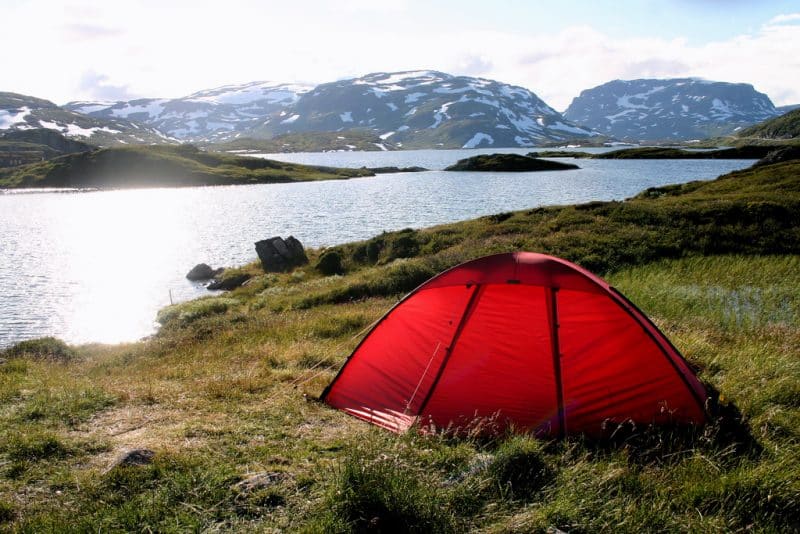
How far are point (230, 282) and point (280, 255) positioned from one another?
171 inches

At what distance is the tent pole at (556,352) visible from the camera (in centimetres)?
779

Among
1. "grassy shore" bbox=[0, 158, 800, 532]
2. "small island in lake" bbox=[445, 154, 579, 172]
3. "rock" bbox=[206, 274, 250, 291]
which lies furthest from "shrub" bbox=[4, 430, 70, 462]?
"small island in lake" bbox=[445, 154, 579, 172]

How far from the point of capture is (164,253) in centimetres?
5159

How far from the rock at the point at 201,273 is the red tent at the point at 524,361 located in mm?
35485

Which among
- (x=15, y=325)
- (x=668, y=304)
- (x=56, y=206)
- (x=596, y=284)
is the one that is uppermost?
(x=56, y=206)

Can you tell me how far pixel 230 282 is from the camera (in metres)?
38.3

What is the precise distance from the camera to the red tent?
789 cm

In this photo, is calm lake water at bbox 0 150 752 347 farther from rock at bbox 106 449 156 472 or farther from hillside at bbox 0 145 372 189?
rock at bbox 106 449 156 472

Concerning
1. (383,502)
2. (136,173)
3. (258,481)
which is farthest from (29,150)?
(383,502)

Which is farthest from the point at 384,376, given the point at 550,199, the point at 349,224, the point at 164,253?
the point at 550,199

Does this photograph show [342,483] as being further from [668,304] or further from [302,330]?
[668,304]

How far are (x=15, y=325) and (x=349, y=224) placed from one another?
1469 inches

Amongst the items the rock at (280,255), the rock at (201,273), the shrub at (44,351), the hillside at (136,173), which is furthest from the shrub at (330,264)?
the hillside at (136,173)

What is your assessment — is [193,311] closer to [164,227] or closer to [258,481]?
[258,481]
